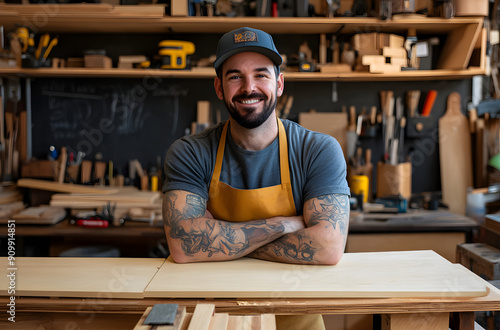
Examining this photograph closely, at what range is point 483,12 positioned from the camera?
3264mm

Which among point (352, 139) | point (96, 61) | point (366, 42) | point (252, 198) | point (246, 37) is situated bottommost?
point (252, 198)

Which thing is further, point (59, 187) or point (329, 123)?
point (329, 123)

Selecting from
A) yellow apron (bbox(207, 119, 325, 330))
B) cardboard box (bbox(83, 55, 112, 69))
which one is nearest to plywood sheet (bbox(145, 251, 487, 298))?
yellow apron (bbox(207, 119, 325, 330))

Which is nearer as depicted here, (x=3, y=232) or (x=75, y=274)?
(x=75, y=274)

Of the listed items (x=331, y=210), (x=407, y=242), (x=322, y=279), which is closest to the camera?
(x=322, y=279)

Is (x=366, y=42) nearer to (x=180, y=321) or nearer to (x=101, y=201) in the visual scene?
(x=101, y=201)

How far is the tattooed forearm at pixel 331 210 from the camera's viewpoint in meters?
1.62

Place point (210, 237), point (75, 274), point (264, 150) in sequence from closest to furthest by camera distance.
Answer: point (75, 274) < point (210, 237) < point (264, 150)

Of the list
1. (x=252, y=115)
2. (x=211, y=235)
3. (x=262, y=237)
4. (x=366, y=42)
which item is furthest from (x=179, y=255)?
(x=366, y=42)

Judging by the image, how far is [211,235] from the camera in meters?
1.57

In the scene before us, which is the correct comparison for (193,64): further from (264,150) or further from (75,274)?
(75,274)

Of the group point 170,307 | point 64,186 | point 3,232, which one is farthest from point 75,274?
point 64,186

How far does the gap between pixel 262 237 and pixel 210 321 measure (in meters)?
0.51

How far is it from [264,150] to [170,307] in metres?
0.89
